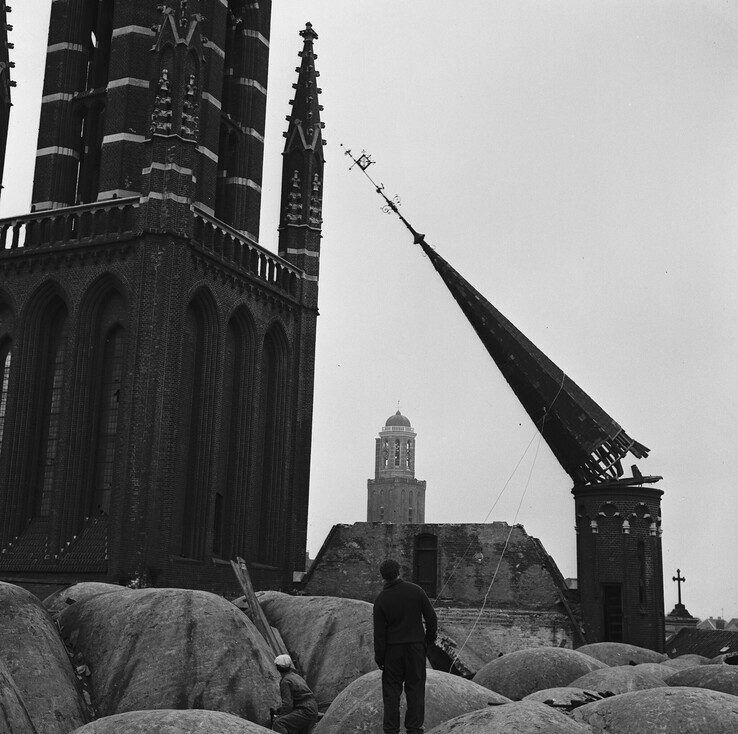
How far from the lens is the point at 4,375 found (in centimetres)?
3859

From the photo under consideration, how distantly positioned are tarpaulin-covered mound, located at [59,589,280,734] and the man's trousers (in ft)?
18.1

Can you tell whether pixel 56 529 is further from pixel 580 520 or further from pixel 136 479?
pixel 580 520

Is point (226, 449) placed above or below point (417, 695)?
above

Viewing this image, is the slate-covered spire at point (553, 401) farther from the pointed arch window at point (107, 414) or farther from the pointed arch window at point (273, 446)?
the pointed arch window at point (107, 414)

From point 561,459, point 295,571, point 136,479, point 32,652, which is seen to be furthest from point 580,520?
point 32,652

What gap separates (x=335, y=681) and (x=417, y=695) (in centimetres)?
976

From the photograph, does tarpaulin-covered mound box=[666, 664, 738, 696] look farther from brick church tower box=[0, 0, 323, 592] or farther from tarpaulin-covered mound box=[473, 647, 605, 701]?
brick church tower box=[0, 0, 323, 592]

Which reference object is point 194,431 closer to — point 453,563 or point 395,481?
point 453,563

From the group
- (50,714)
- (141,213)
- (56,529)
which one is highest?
(141,213)

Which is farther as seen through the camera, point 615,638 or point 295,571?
point 295,571

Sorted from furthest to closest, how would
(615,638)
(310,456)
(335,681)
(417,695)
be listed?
(310,456), (615,638), (335,681), (417,695)

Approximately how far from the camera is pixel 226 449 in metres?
39.5

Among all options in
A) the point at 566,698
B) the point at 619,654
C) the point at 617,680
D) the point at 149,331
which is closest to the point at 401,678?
the point at 566,698

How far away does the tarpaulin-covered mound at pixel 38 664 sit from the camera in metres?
14.0
